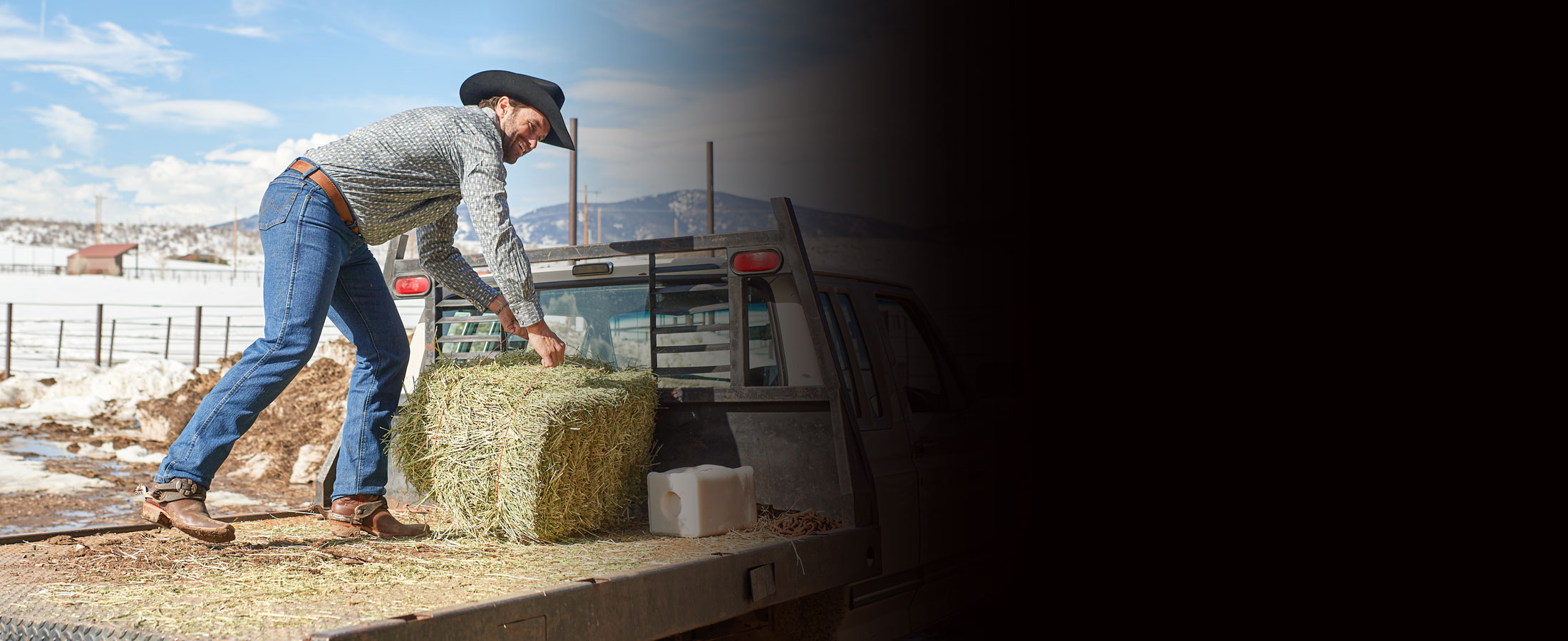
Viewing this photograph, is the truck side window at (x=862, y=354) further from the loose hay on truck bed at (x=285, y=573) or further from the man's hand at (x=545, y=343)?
the man's hand at (x=545, y=343)

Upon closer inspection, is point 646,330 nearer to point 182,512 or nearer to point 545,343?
point 545,343

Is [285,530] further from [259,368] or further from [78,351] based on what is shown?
[78,351]

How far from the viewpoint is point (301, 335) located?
2.92m

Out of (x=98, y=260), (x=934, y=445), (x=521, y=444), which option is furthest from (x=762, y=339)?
(x=98, y=260)

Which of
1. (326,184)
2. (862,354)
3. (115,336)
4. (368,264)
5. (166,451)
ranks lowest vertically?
(166,451)

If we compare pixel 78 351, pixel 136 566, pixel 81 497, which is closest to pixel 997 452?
pixel 136 566

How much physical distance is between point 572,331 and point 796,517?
4.43 ft

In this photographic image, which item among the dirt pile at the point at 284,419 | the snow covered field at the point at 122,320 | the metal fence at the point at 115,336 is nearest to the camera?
the dirt pile at the point at 284,419

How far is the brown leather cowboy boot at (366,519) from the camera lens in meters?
3.15

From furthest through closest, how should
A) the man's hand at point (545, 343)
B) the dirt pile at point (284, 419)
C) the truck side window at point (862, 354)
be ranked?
1. the dirt pile at point (284, 419)
2. the truck side window at point (862, 354)
3. the man's hand at point (545, 343)

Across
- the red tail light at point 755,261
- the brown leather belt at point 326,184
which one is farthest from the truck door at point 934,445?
the brown leather belt at point 326,184

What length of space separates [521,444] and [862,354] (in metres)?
1.53

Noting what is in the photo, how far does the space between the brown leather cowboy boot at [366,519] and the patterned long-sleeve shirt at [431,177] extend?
755 millimetres

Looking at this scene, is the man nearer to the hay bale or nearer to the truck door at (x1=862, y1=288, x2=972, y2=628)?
the hay bale
